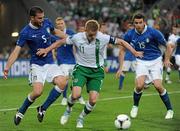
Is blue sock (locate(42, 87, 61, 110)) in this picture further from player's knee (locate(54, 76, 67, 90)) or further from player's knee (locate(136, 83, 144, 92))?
player's knee (locate(136, 83, 144, 92))

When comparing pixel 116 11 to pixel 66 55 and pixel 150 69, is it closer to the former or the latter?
pixel 66 55

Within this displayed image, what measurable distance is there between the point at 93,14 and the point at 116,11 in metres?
1.54

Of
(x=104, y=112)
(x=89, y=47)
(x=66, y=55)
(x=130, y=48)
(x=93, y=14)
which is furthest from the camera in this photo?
(x=93, y=14)

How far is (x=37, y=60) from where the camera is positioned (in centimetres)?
1161

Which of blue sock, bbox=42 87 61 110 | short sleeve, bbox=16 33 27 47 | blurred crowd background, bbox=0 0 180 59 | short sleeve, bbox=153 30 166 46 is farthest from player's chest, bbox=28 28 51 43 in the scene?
blurred crowd background, bbox=0 0 180 59

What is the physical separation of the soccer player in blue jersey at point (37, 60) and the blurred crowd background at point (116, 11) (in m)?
20.9

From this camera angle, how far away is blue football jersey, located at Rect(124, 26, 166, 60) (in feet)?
41.1

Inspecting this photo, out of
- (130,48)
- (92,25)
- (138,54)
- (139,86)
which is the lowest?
(139,86)

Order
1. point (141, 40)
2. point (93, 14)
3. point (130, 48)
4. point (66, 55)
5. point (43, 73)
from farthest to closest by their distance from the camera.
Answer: point (93, 14) < point (66, 55) < point (141, 40) < point (43, 73) < point (130, 48)

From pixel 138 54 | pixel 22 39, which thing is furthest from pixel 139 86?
pixel 22 39

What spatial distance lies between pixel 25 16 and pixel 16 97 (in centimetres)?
1357

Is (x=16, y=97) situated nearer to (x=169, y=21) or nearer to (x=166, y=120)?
(x=166, y=120)

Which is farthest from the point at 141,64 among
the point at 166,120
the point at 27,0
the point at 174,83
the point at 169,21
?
the point at 169,21

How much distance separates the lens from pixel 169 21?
33.8 metres
